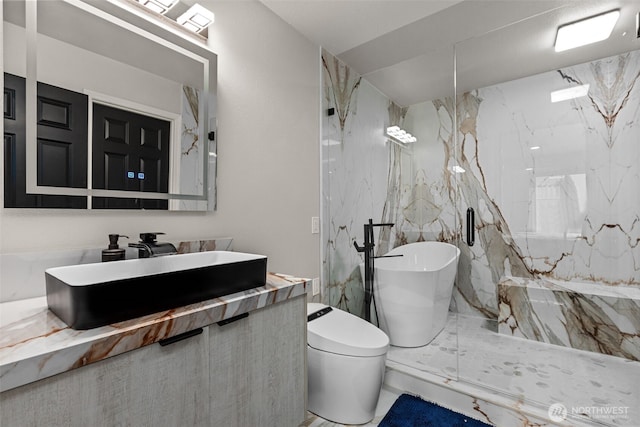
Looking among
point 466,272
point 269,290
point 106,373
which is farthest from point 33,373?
point 466,272

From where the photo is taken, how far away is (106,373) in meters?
0.77

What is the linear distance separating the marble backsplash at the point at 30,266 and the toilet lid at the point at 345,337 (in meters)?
1.10

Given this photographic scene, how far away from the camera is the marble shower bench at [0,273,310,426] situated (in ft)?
2.22

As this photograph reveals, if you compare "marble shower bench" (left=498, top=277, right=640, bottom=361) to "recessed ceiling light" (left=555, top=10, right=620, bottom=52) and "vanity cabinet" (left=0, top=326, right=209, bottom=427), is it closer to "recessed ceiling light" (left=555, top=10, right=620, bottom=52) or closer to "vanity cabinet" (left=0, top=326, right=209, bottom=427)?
"recessed ceiling light" (left=555, top=10, right=620, bottom=52)

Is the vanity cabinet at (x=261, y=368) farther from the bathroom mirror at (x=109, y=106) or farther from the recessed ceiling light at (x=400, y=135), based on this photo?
the recessed ceiling light at (x=400, y=135)

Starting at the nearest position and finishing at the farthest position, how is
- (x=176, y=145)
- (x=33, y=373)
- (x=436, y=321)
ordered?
(x=33, y=373) → (x=176, y=145) → (x=436, y=321)

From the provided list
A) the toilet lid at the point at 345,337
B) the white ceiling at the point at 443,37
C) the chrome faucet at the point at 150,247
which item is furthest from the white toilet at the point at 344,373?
the white ceiling at the point at 443,37

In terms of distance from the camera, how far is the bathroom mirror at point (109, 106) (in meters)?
1.07

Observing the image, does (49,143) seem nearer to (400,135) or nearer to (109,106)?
(109,106)

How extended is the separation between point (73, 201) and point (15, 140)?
254mm

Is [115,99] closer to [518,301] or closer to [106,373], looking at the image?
[106,373]

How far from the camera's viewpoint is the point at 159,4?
137 centimetres

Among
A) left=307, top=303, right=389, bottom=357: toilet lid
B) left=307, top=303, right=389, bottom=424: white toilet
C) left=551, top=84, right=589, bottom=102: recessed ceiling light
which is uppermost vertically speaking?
left=551, top=84, right=589, bottom=102: recessed ceiling light

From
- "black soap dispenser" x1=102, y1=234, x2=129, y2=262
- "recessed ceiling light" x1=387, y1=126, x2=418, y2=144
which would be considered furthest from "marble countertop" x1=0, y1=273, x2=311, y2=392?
"recessed ceiling light" x1=387, y1=126, x2=418, y2=144
